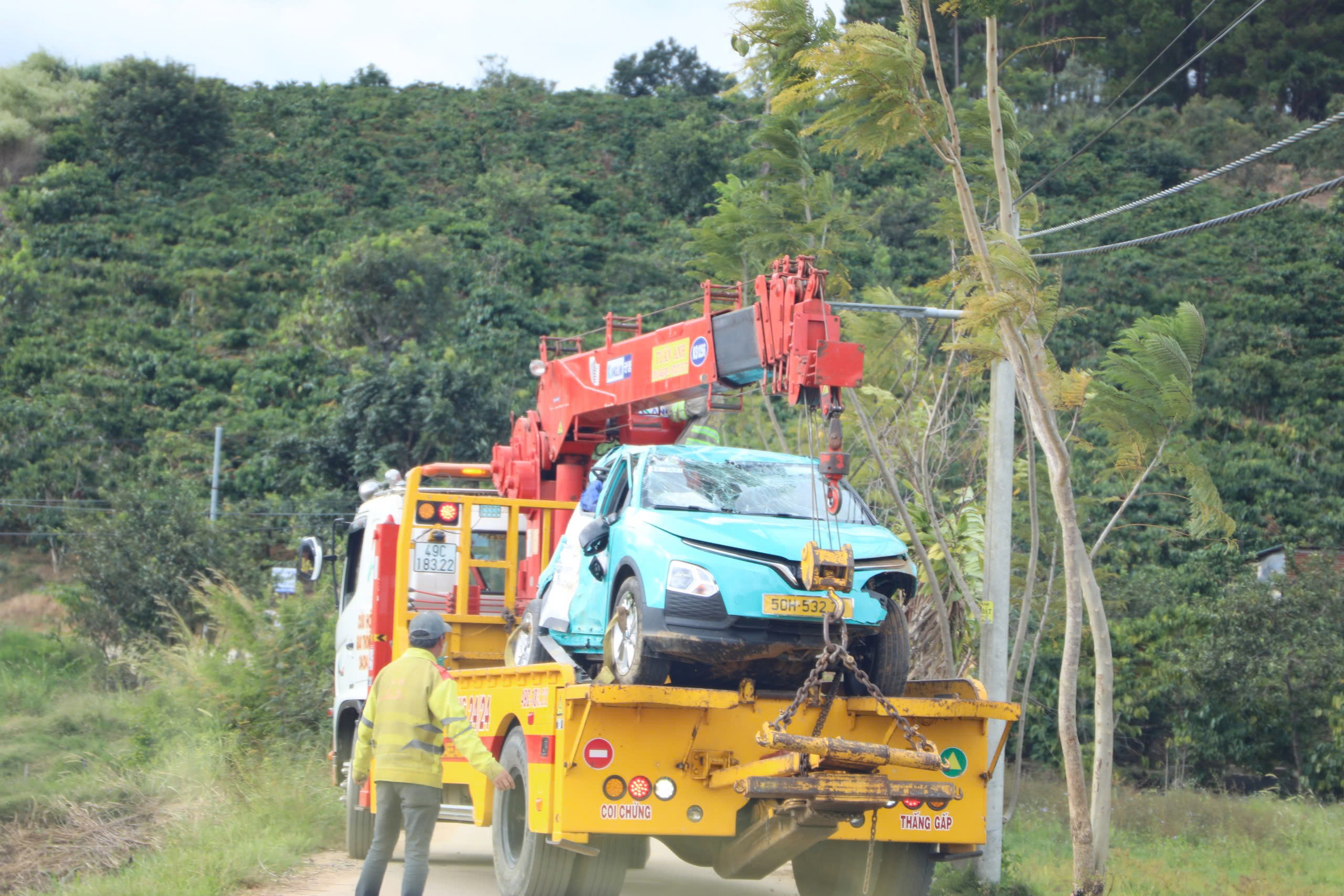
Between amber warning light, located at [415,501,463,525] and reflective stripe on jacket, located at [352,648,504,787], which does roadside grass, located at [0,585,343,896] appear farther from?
amber warning light, located at [415,501,463,525]

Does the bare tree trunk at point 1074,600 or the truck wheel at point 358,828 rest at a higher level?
the bare tree trunk at point 1074,600

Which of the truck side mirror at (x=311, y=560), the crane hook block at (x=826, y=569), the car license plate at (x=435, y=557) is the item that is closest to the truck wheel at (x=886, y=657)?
the crane hook block at (x=826, y=569)

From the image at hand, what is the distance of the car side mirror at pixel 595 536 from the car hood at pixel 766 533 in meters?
0.35

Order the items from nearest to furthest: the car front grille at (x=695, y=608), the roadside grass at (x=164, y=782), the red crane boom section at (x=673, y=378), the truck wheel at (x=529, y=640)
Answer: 1. the car front grille at (x=695, y=608)
2. the red crane boom section at (x=673, y=378)
3. the truck wheel at (x=529, y=640)
4. the roadside grass at (x=164, y=782)

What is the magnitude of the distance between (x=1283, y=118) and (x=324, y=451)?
135 ft

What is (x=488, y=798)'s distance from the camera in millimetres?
8805

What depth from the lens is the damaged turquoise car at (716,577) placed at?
741cm

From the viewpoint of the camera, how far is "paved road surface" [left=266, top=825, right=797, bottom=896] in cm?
963

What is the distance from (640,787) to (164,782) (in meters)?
8.88

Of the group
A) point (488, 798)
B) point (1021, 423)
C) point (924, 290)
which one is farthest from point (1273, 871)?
point (1021, 423)

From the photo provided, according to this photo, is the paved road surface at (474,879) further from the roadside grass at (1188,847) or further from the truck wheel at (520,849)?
the roadside grass at (1188,847)

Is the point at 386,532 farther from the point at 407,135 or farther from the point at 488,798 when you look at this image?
the point at 407,135

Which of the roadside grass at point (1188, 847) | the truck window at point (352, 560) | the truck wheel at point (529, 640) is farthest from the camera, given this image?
the truck window at point (352, 560)

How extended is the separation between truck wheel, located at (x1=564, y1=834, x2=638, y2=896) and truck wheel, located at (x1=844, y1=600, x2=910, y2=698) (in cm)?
163
